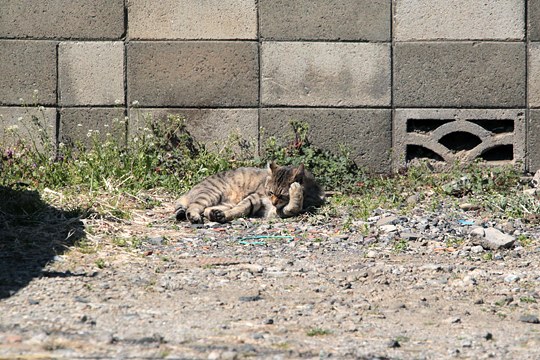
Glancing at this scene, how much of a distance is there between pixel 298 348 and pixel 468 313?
1255mm

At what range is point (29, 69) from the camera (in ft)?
31.4

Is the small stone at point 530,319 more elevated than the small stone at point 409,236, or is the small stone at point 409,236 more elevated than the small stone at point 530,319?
the small stone at point 409,236

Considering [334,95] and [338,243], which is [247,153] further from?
[338,243]

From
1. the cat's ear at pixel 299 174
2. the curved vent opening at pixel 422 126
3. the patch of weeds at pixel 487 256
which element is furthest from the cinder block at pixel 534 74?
the patch of weeds at pixel 487 256

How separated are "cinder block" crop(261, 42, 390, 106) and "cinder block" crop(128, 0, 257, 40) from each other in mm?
327

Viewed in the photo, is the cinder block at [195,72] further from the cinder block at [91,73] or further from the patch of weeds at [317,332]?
the patch of weeds at [317,332]

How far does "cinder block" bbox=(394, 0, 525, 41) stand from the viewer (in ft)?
31.1

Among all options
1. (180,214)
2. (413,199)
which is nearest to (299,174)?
(413,199)

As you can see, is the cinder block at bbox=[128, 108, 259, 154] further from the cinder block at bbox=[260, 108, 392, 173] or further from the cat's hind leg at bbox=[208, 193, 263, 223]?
the cat's hind leg at bbox=[208, 193, 263, 223]

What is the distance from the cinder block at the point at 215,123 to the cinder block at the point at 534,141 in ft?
8.64

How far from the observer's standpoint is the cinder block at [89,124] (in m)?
9.59

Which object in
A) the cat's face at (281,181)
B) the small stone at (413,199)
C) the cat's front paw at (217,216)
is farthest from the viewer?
the small stone at (413,199)

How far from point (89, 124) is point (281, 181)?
220 cm

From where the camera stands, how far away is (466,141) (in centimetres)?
971
